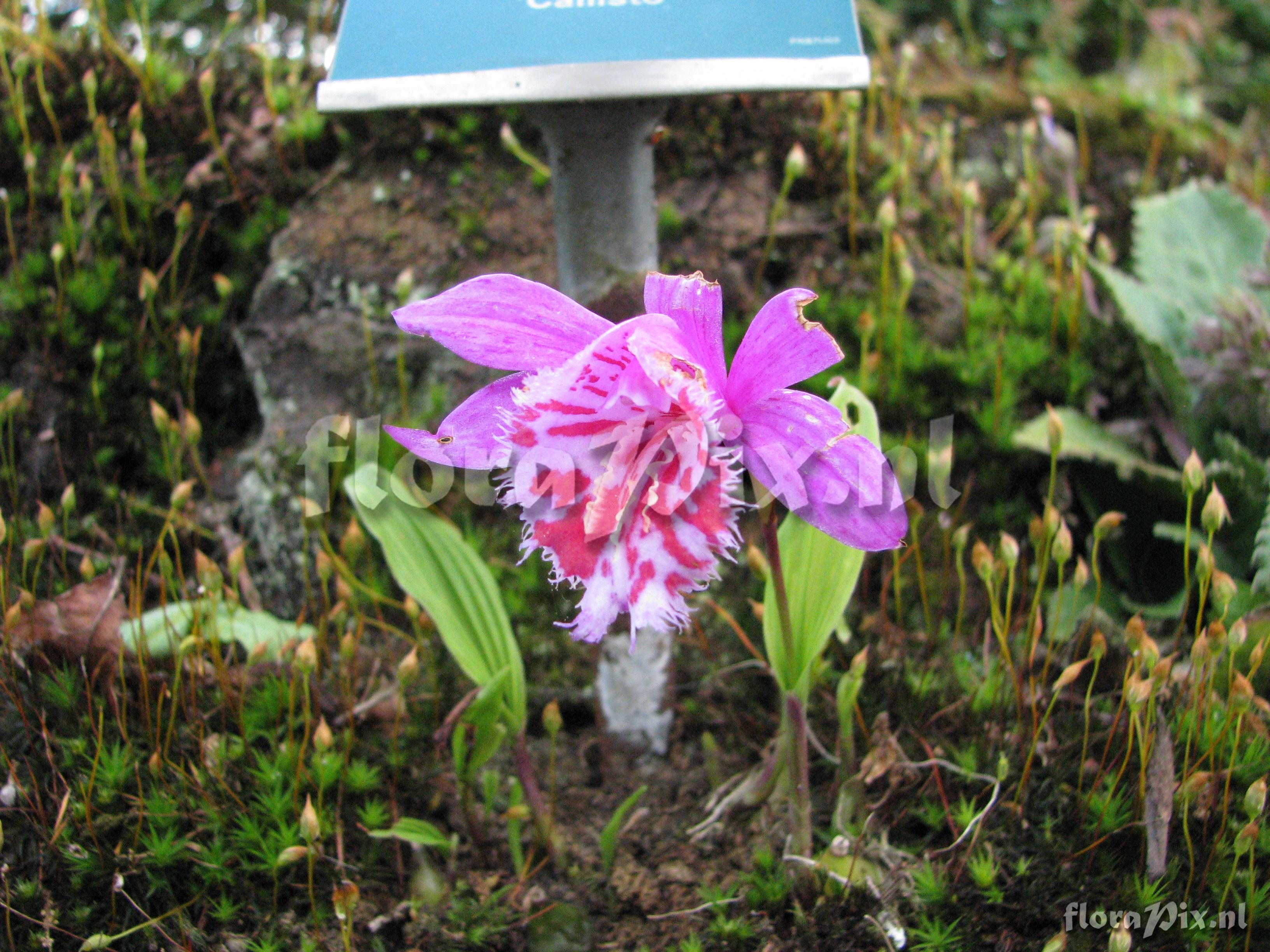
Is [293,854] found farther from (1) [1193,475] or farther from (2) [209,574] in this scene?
(1) [1193,475]

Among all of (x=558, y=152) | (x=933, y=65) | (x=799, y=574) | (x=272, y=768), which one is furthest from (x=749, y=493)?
(x=933, y=65)

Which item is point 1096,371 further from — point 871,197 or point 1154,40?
point 1154,40

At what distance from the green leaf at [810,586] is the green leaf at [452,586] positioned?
1.71 ft

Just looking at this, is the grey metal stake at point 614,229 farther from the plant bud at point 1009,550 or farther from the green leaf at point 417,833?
the plant bud at point 1009,550

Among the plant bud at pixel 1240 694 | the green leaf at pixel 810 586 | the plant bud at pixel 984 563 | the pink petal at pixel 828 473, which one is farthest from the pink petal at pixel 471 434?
the plant bud at pixel 1240 694

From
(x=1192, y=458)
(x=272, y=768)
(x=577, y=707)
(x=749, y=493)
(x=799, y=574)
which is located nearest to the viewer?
(x=1192, y=458)

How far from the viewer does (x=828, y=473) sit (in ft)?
4.35

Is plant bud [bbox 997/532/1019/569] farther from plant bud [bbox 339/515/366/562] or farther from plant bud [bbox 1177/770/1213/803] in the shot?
plant bud [bbox 339/515/366/562]

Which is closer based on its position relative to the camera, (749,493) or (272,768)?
(272,768)

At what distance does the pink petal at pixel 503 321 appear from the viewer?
134 centimetres

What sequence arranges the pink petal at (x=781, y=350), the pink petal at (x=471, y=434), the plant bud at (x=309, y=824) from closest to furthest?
the pink petal at (x=781, y=350) < the pink petal at (x=471, y=434) < the plant bud at (x=309, y=824)

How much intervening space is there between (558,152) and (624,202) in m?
0.18

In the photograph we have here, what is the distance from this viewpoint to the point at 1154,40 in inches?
185

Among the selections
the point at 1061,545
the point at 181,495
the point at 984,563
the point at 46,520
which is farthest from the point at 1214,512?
the point at 46,520
